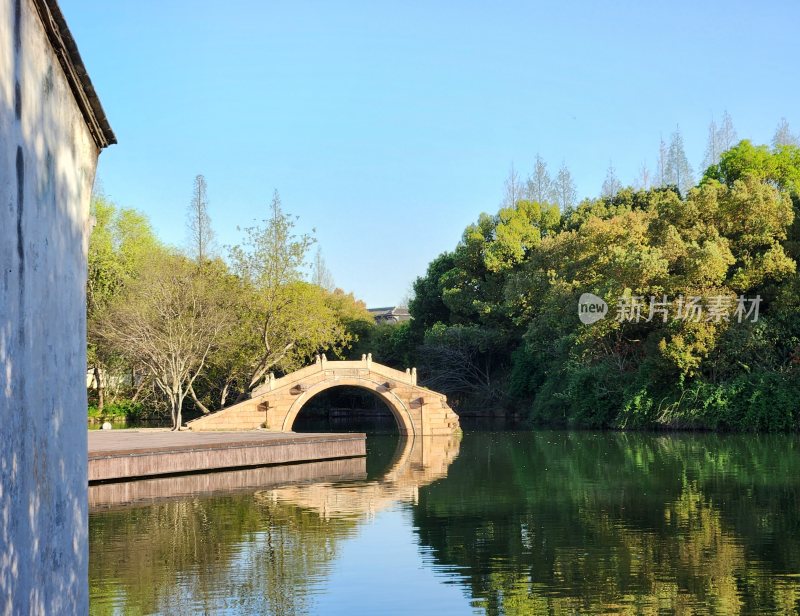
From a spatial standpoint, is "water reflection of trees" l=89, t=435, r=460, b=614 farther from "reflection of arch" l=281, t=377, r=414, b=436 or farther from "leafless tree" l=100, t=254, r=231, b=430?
"leafless tree" l=100, t=254, r=231, b=430

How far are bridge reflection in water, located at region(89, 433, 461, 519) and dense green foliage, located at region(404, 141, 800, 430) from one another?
9842 mm

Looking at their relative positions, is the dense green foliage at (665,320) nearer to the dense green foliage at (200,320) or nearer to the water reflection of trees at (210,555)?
the dense green foliage at (200,320)

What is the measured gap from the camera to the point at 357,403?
4422 cm

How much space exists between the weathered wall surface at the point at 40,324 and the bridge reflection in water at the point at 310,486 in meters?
9.09

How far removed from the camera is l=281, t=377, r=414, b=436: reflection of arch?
29.2 metres

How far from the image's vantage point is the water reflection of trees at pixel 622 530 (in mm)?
9508

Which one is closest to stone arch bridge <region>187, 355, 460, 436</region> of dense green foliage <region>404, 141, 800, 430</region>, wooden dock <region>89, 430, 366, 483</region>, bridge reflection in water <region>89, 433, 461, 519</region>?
wooden dock <region>89, 430, 366, 483</region>

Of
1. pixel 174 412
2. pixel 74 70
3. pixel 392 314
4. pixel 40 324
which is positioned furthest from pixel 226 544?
pixel 392 314

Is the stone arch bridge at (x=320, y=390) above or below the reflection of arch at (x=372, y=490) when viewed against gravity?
above

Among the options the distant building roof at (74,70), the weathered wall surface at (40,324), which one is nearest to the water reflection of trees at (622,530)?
the weathered wall surface at (40,324)

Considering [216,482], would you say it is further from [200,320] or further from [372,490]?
[200,320]

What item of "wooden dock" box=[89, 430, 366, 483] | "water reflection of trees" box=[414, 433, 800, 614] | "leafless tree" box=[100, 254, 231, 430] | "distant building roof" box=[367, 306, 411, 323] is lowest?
"water reflection of trees" box=[414, 433, 800, 614]

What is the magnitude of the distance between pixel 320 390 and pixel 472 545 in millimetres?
16890

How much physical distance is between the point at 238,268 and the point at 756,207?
16079 millimetres
